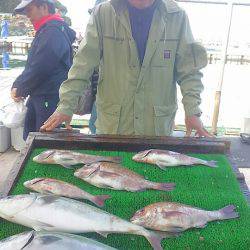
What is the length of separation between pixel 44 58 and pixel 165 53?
2166 millimetres

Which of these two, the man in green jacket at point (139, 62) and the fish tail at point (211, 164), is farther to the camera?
the man in green jacket at point (139, 62)

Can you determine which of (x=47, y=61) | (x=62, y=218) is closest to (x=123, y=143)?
(x=62, y=218)

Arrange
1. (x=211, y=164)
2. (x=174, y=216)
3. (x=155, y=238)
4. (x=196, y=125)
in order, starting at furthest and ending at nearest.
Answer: (x=196, y=125)
(x=211, y=164)
(x=174, y=216)
(x=155, y=238)

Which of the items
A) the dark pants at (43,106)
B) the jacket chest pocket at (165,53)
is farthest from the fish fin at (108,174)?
the dark pants at (43,106)

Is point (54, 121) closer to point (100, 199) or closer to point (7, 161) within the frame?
point (100, 199)

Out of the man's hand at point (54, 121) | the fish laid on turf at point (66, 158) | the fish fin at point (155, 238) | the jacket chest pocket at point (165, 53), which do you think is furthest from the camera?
the jacket chest pocket at point (165, 53)

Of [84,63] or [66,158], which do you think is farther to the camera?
[84,63]

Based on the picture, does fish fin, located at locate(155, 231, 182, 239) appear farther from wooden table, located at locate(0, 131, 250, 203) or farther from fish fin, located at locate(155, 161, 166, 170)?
wooden table, located at locate(0, 131, 250, 203)

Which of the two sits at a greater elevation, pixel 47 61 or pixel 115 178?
pixel 47 61

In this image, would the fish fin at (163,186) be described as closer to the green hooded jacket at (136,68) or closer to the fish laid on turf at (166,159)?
the fish laid on turf at (166,159)

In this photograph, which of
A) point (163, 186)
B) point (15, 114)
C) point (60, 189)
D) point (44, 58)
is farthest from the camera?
point (15, 114)

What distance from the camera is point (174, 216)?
6.88 ft

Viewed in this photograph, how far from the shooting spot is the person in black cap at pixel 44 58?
5055 millimetres

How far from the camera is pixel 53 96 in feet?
17.5
